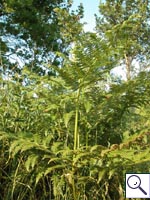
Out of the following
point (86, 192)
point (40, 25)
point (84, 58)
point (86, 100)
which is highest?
point (40, 25)

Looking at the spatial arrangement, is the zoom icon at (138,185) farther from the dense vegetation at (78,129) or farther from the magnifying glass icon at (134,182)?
the dense vegetation at (78,129)

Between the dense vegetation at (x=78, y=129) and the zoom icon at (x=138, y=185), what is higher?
the dense vegetation at (x=78, y=129)

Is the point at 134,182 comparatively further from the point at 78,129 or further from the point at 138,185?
the point at 78,129

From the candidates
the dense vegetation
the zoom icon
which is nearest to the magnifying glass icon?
the zoom icon

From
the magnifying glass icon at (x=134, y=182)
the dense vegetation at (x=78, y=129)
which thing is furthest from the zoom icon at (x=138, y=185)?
the dense vegetation at (x=78, y=129)

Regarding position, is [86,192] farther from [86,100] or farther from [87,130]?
[86,100]

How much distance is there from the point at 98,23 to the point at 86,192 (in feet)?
63.7

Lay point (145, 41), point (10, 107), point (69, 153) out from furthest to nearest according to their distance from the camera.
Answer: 1. point (145, 41)
2. point (10, 107)
3. point (69, 153)

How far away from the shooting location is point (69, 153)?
166 centimetres

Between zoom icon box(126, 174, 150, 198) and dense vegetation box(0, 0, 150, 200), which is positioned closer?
zoom icon box(126, 174, 150, 198)

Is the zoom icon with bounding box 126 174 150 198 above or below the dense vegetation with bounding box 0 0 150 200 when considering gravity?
below

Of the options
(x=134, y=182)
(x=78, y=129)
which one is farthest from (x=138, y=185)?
(x=78, y=129)

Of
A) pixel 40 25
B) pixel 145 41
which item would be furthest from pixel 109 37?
pixel 145 41

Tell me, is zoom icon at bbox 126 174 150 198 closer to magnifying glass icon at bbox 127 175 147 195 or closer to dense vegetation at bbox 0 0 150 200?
magnifying glass icon at bbox 127 175 147 195
